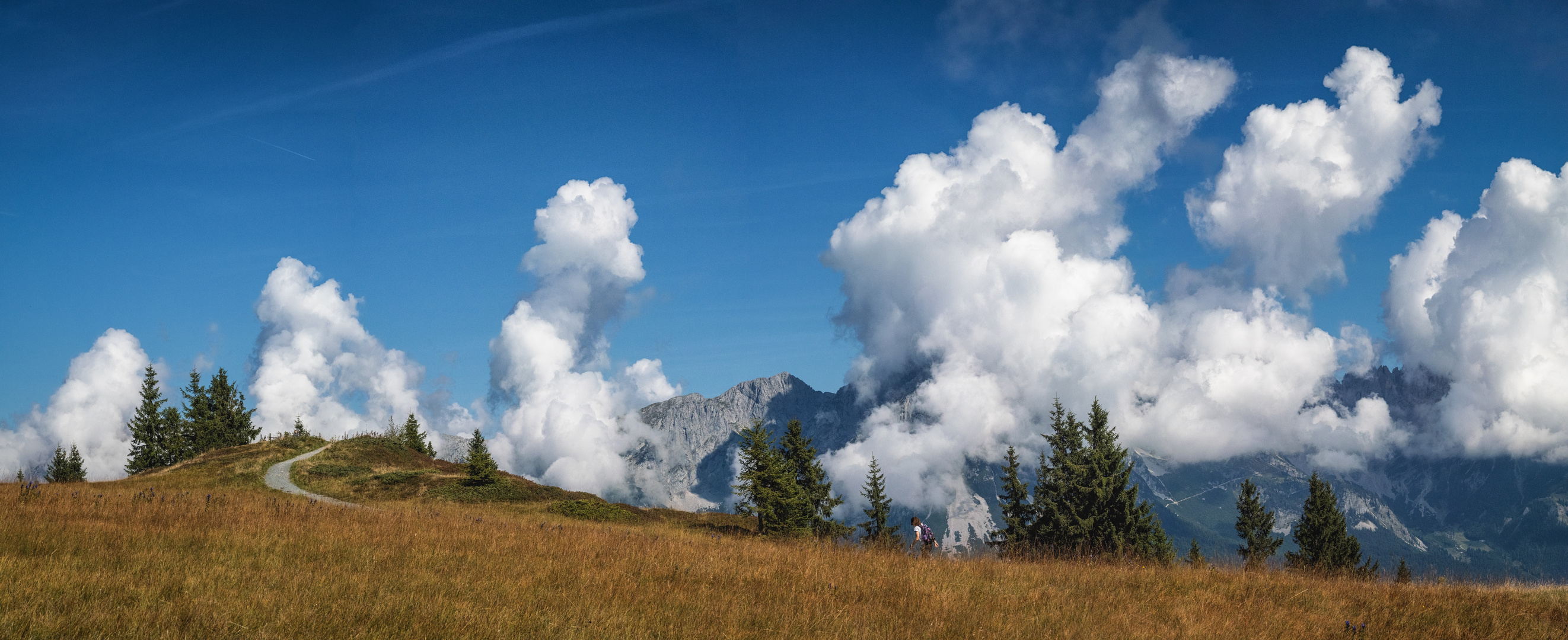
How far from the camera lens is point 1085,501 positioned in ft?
188

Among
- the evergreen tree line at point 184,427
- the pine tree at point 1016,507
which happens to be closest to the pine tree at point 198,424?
the evergreen tree line at point 184,427

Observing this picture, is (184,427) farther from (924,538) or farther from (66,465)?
(924,538)

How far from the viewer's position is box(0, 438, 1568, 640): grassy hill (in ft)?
27.1

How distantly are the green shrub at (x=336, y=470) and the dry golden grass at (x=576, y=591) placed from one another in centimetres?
2535

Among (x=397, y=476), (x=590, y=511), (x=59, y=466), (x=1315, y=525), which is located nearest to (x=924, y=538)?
(x=590, y=511)

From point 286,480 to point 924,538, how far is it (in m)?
33.2

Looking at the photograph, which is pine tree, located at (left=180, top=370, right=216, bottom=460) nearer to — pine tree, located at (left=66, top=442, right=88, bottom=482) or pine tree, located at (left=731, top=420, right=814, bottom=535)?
pine tree, located at (left=66, top=442, right=88, bottom=482)

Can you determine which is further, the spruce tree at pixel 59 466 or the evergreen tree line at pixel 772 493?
the spruce tree at pixel 59 466

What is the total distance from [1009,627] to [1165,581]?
585 cm

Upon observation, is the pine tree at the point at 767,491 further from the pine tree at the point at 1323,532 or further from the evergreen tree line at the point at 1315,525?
the pine tree at the point at 1323,532

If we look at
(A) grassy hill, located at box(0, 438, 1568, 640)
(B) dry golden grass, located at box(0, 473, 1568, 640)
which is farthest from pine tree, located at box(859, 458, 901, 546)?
(B) dry golden grass, located at box(0, 473, 1568, 640)

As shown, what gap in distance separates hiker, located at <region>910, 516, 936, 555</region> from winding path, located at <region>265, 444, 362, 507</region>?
21.2 metres

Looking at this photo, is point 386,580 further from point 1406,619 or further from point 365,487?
point 365,487

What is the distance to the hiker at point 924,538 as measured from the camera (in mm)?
16623
